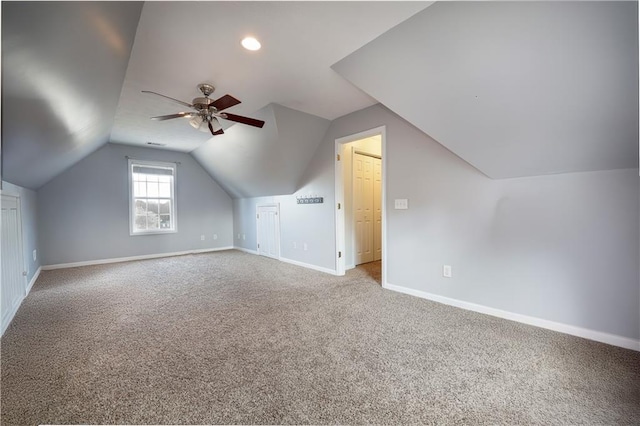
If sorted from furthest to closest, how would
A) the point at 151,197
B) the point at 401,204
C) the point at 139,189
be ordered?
1. the point at 151,197
2. the point at 139,189
3. the point at 401,204

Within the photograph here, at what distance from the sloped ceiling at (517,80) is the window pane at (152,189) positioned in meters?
5.34

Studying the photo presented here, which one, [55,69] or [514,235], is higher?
[55,69]

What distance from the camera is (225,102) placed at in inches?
96.4

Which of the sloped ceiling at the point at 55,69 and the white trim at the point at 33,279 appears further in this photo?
the white trim at the point at 33,279

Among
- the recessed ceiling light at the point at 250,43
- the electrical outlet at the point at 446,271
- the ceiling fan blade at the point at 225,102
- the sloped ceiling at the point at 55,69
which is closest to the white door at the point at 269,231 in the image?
the ceiling fan blade at the point at 225,102

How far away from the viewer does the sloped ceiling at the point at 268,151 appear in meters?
3.80

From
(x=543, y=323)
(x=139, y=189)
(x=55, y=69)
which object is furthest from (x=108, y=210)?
(x=543, y=323)

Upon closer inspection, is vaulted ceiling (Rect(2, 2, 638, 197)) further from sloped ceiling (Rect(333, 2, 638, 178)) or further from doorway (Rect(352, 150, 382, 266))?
doorway (Rect(352, 150, 382, 266))

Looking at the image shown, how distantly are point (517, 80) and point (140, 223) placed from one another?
675cm

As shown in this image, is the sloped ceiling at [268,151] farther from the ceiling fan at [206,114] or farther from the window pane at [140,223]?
the window pane at [140,223]

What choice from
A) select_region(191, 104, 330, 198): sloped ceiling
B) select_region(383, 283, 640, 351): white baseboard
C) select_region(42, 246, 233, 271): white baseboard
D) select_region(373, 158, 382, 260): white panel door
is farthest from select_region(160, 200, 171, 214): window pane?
select_region(383, 283, 640, 351): white baseboard

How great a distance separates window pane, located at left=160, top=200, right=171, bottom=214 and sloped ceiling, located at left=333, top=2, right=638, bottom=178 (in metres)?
5.37

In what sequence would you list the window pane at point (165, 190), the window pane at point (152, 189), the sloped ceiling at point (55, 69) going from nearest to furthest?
the sloped ceiling at point (55, 69) → the window pane at point (152, 189) → the window pane at point (165, 190)

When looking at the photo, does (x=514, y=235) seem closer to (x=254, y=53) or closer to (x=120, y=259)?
(x=254, y=53)
